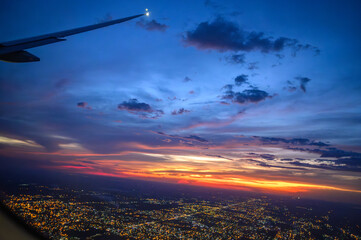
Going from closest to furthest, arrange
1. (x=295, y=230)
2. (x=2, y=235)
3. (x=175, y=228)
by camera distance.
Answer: (x=2, y=235) → (x=175, y=228) → (x=295, y=230)

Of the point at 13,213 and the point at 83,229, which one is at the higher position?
the point at 13,213

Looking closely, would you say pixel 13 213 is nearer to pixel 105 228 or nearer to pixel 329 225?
pixel 105 228

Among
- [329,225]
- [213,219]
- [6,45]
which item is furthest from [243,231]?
[6,45]

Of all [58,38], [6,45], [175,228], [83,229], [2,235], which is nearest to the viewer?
[6,45]

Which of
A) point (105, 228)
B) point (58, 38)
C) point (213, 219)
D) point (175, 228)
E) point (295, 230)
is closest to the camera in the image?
point (58, 38)

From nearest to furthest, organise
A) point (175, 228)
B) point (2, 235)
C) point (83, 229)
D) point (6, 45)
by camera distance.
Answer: point (6, 45)
point (2, 235)
point (83, 229)
point (175, 228)

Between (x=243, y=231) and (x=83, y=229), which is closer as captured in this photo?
(x=83, y=229)

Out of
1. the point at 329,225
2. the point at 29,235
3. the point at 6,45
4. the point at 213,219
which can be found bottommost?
the point at 213,219

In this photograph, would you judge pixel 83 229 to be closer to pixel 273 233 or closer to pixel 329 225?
pixel 273 233

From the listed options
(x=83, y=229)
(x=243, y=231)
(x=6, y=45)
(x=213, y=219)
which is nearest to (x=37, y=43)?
(x=6, y=45)
